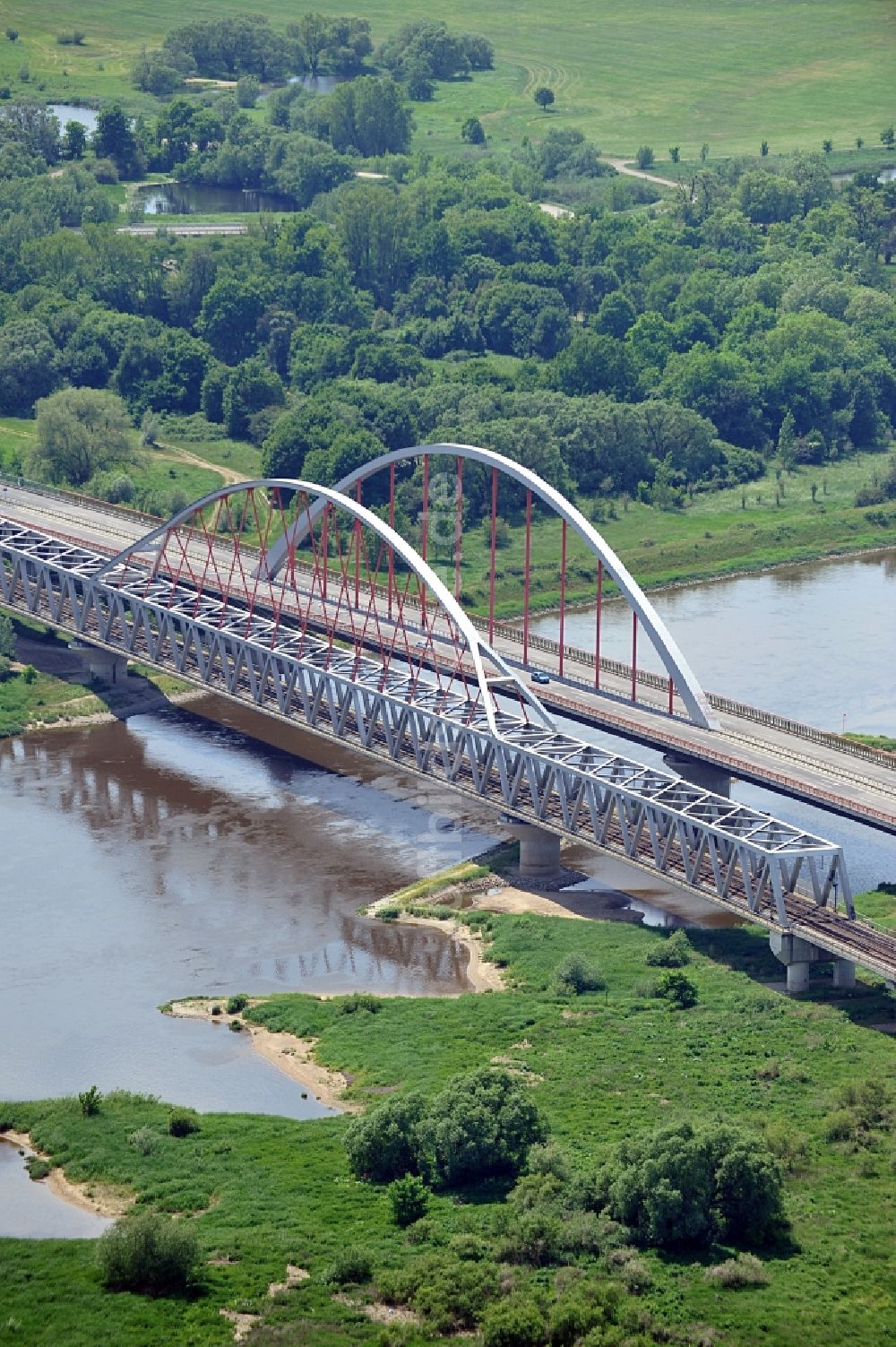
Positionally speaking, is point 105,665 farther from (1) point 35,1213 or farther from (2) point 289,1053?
(1) point 35,1213

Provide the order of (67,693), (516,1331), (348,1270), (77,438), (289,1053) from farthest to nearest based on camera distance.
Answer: (77,438) < (67,693) < (289,1053) < (348,1270) < (516,1331)

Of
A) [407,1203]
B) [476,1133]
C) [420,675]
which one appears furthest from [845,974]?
[420,675]

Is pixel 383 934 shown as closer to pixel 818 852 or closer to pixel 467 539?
pixel 818 852

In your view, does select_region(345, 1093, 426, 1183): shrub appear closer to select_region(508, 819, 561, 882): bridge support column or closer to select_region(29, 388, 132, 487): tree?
select_region(508, 819, 561, 882): bridge support column

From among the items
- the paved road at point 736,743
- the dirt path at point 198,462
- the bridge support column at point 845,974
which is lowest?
the bridge support column at point 845,974

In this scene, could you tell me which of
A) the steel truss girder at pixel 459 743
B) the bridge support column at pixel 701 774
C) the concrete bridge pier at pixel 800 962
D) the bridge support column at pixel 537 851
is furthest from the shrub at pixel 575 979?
the bridge support column at pixel 701 774

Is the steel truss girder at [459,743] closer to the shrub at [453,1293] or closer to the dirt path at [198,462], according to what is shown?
the shrub at [453,1293]

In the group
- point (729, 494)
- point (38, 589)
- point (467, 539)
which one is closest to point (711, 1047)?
point (38, 589)
